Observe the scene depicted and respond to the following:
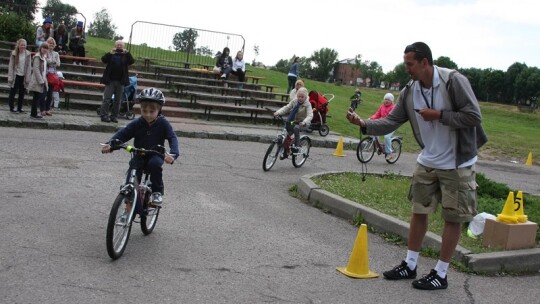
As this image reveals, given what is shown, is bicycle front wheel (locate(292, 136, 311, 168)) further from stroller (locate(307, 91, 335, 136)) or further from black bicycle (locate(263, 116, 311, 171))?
stroller (locate(307, 91, 335, 136))

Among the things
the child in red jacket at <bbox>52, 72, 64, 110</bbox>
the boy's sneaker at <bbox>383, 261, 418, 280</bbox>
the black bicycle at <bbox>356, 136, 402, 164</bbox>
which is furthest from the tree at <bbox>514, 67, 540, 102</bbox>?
the boy's sneaker at <bbox>383, 261, 418, 280</bbox>

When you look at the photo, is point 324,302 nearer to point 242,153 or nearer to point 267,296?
point 267,296

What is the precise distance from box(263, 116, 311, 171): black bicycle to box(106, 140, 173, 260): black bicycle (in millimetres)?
6035

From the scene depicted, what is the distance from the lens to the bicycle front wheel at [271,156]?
12289 mm

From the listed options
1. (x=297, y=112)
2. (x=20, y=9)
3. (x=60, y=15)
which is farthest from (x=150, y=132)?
(x=60, y=15)

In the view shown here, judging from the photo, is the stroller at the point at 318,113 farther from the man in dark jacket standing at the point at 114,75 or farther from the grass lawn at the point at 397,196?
the grass lawn at the point at 397,196

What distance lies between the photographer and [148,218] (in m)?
6.67

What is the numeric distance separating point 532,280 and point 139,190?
4263 mm

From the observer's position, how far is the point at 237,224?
760 centimetres

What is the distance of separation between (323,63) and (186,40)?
9500cm

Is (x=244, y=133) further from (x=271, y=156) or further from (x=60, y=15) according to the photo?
(x=60, y=15)

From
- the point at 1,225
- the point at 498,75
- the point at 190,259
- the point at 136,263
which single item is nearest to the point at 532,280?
the point at 190,259

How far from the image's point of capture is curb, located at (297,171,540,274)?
6.55 metres

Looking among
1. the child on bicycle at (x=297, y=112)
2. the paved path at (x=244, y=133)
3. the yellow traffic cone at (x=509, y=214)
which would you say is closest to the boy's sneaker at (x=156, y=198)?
the yellow traffic cone at (x=509, y=214)
